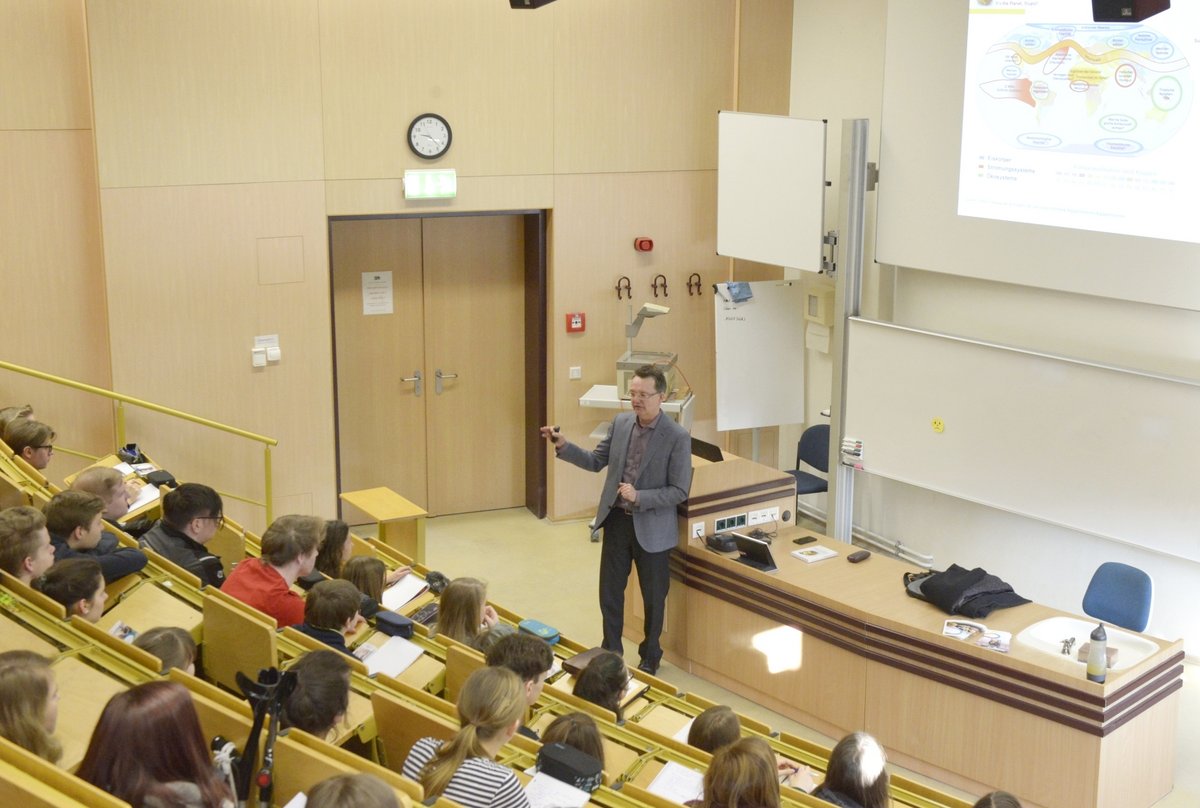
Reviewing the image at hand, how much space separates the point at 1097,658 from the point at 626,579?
8.15 feet

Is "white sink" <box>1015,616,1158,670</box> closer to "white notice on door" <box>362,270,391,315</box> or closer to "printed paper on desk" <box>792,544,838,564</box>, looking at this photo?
→ "printed paper on desk" <box>792,544,838,564</box>

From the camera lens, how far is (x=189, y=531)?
5.62m

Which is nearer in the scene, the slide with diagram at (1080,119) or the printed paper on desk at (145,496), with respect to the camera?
the slide with diagram at (1080,119)

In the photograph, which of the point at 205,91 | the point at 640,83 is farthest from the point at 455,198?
the point at 205,91

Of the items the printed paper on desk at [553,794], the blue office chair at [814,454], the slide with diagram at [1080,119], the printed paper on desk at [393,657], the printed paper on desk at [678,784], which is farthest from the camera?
the blue office chair at [814,454]

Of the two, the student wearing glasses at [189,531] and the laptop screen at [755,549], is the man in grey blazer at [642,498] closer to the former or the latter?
the laptop screen at [755,549]

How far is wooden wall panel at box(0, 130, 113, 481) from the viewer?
7.51 metres

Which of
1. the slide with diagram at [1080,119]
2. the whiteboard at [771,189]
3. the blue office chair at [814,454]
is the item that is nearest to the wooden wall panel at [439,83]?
the whiteboard at [771,189]

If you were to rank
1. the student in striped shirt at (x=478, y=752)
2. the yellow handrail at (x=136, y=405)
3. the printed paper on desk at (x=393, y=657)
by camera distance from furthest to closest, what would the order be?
the yellow handrail at (x=136, y=405) < the printed paper on desk at (x=393, y=657) < the student in striped shirt at (x=478, y=752)

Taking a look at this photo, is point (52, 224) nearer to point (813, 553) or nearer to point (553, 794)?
point (813, 553)

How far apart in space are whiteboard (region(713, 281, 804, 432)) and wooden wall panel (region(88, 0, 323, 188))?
3055 millimetres

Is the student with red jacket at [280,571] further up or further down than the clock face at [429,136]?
further down

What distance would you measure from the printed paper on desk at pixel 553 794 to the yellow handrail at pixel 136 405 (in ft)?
14.5

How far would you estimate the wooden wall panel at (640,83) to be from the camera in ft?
28.7
